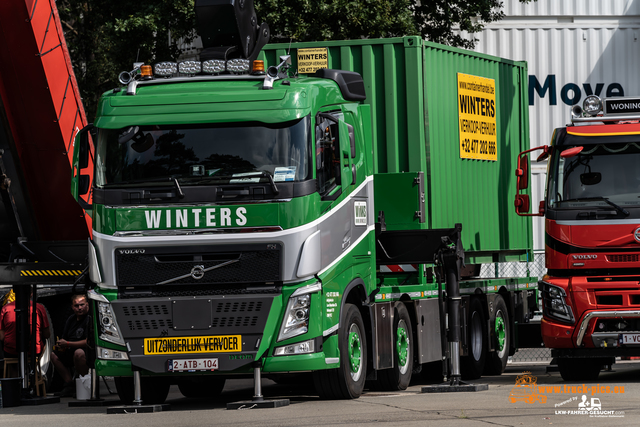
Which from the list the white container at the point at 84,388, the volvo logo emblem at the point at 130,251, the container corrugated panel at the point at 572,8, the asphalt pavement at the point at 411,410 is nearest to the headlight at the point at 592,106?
the asphalt pavement at the point at 411,410

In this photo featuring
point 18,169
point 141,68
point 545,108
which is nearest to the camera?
point 141,68

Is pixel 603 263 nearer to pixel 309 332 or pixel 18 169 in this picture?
pixel 309 332

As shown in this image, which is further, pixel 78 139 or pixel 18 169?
pixel 18 169

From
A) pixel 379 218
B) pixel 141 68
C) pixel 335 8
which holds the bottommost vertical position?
pixel 379 218

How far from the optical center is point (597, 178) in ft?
39.3

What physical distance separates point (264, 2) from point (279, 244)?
390 inches

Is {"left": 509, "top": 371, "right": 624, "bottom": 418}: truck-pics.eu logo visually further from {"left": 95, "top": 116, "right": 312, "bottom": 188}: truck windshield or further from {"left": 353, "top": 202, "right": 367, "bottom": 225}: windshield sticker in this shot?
{"left": 95, "top": 116, "right": 312, "bottom": 188}: truck windshield

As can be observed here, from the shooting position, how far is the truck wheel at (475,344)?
13695 mm

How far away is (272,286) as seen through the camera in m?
9.54

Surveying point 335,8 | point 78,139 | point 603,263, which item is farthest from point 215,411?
point 335,8

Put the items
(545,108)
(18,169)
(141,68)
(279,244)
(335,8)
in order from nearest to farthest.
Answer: (279,244)
(141,68)
(18,169)
(335,8)
(545,108)

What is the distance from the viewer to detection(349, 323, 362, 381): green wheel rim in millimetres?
10359

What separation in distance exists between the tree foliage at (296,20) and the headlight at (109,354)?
915cm

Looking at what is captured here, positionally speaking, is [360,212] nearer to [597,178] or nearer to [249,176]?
[249,176]
